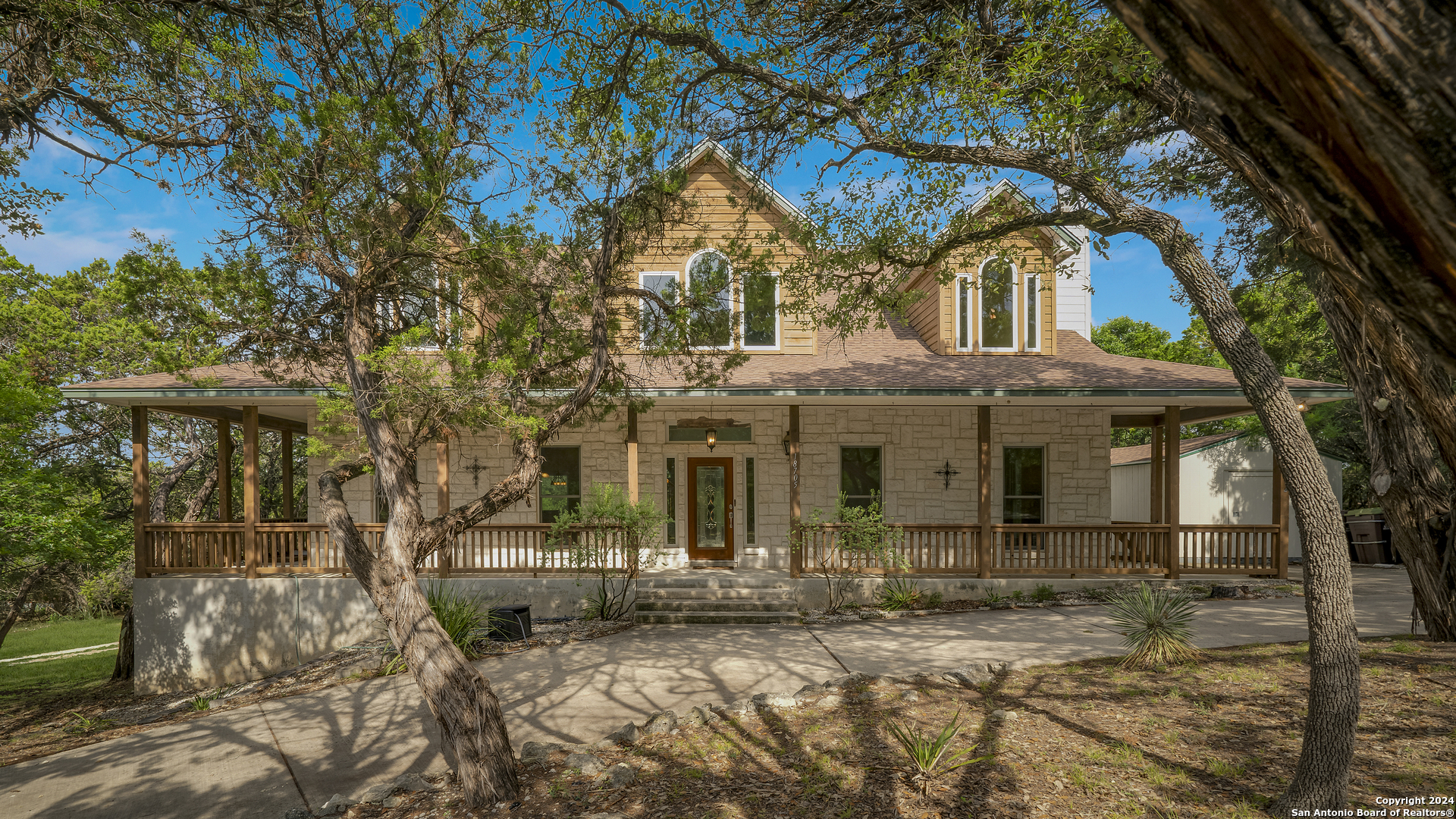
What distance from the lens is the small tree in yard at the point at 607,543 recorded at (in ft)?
31.1

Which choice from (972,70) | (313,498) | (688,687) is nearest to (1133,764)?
(688,687)

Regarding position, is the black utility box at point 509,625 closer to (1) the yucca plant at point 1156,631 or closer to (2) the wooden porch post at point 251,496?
(2) the wooden porch post at point 251,496

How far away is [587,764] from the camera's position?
4.38m

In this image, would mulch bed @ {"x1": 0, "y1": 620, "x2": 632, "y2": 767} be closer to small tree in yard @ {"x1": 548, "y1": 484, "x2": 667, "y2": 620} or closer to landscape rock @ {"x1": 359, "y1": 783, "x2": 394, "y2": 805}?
small tree in yard @ {"x1": 548, "y1": 484, "x2": 667, "y2": 620}

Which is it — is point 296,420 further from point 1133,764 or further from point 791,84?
point 1133,764

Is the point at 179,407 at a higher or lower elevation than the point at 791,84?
lower

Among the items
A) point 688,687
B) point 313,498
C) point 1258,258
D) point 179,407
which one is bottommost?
point 688,687

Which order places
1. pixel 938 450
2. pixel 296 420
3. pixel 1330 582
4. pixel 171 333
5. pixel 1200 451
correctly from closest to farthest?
1. pixel 1330 582
2. pixel 171 333
3. pixel 938 450
4. pixel 296 420
5. pixel 1200 451

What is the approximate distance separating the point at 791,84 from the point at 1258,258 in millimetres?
10849

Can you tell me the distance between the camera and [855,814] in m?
3.58

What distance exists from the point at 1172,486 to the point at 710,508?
24.1 ft

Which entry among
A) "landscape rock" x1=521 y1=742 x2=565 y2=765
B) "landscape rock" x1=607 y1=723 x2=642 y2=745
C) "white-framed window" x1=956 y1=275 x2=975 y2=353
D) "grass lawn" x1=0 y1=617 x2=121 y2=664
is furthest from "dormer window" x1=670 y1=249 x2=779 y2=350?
"grass lawn" x1=0 y1=617 x2=121 y2=664

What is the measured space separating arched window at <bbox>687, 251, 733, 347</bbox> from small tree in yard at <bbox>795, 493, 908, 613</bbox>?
362cm

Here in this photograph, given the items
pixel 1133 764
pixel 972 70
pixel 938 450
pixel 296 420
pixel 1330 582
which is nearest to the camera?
pixel 1330 582
